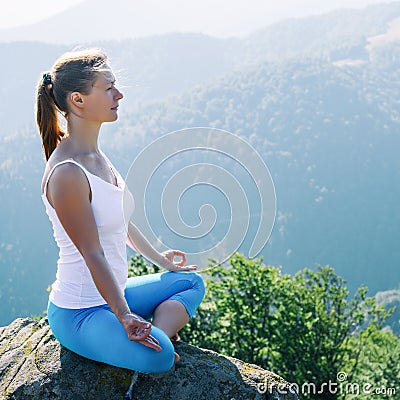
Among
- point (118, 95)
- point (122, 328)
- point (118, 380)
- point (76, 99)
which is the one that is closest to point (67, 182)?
point (76, 99)

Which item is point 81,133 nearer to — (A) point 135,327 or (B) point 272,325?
(A) point 135,327

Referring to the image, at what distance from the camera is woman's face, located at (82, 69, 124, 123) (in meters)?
2.91

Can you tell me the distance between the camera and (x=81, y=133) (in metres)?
3.00

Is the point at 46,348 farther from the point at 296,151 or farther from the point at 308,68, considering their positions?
the point at 308,68

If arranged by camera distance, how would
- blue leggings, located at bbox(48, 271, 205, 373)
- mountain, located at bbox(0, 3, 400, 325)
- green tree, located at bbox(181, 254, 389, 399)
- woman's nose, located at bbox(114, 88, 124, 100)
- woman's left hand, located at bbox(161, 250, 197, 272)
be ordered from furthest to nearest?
mountain, located at bbox(0, 3, 400, 325)
green tree, located at bbox(181, 254, 389, 399)
woman's left hand, located at bbox(161, 250, 197, 272)
woman's nose, located at bbox(114, 88, 124, 100)
blue leggings, located at bbox(48, 271, 205, 373)

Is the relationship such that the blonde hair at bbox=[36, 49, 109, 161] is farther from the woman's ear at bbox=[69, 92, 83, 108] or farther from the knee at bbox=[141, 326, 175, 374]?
the knee at bbox=[141, 326, 175, 374]

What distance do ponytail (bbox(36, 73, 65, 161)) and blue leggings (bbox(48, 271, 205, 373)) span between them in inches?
36.5

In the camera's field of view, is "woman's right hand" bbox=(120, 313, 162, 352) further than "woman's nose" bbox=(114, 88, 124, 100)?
No

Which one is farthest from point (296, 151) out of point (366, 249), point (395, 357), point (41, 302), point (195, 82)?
point (395, 357)

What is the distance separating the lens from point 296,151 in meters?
122

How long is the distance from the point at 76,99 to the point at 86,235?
751mm

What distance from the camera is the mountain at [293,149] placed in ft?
308

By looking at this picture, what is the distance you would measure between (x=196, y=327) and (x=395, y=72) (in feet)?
568

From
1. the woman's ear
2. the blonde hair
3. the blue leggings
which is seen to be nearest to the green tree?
the blue leggings
